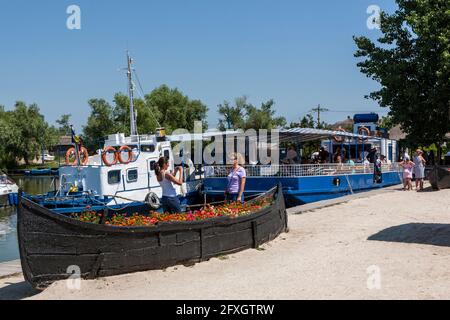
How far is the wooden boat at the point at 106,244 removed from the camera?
7.54m

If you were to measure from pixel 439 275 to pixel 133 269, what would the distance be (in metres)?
4.62

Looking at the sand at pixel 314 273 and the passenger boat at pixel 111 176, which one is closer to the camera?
the sand at pixel 314 273

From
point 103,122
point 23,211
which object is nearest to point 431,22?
point 23,211

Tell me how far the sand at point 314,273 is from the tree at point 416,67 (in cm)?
1950

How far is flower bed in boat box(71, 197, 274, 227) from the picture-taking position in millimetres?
8945

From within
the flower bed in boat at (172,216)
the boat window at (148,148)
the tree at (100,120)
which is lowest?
the flower bed in boat at (172,216)

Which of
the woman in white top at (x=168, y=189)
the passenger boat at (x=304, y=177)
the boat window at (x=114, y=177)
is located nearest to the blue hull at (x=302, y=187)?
the passenger boat at (x=304, y=177)

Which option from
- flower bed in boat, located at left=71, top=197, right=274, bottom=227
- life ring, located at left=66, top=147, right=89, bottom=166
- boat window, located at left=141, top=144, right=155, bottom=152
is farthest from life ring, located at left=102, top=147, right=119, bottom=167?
flower bed in boat, located at left=71, top=197, right=274, bottom=227

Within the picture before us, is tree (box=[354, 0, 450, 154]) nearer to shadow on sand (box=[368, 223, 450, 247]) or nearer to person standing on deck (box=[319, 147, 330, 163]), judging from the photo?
person standing on deck (box=[319, 147, 330, 163])

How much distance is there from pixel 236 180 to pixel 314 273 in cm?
442

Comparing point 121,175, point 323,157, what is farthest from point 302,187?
point 121,175

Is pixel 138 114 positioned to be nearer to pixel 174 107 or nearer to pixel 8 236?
pixel 174 107

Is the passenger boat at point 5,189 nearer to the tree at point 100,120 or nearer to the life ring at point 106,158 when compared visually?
the life ring at point 106,158

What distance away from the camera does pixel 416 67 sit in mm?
31547
